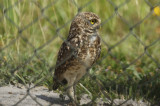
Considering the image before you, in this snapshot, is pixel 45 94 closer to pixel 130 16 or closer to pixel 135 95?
pixel 135 95

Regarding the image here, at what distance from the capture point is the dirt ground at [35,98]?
332 cm

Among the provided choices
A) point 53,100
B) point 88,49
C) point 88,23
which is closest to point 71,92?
point 53,100

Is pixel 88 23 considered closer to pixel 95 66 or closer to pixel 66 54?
pixel 66 54

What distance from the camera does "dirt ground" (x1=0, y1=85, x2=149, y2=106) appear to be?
3.32m

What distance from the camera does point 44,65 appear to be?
4566mm

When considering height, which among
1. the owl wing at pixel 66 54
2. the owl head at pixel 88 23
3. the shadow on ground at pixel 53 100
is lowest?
the shadow on ground at pixel 53 100

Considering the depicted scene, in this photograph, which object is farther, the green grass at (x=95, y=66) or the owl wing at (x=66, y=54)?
the green grass at (x=95, y=66)

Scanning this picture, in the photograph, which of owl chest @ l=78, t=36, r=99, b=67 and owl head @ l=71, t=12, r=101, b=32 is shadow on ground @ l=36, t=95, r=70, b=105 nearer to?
owl chest @ l=78, t=36, r=99, b=67

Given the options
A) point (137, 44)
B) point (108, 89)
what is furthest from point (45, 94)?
point (137, 44)

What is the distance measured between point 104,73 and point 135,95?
111 cm

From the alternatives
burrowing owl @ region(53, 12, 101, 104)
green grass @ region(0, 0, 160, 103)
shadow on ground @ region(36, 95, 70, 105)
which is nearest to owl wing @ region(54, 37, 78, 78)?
burrowing owl @ region(53, 12, 101, 104)

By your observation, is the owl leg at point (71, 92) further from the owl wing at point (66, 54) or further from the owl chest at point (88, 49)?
the owl chest at point (88, 49)

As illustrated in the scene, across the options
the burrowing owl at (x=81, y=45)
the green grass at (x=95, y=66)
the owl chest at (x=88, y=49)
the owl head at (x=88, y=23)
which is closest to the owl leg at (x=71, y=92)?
the burrowing owl at (x=81, y=45)

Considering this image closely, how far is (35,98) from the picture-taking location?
3428 mm
